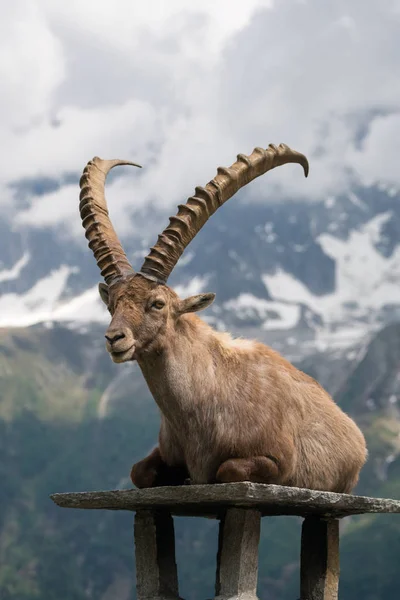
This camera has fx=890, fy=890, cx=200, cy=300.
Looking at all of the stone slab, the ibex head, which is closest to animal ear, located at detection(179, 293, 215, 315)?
the ibex head

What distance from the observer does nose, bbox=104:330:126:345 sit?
9.43 m

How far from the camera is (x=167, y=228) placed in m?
10.5

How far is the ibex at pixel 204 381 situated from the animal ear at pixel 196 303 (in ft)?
0.05

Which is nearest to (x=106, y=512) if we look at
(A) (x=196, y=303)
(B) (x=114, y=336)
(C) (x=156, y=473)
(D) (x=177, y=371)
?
(C) (x=156, y=473)

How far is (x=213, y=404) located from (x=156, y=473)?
1.33 m

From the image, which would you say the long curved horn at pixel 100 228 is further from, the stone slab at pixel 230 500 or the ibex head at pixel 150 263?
the stone slab at pixel 230 500

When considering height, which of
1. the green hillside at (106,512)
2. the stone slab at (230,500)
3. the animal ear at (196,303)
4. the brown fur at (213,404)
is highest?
the green hillside at (106,512)

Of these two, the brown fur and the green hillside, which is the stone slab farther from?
the green hillside

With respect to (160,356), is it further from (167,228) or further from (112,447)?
(112,447)

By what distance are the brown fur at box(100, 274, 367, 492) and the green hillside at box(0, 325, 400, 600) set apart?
119654mm

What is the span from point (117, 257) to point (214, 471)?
2.78 meters

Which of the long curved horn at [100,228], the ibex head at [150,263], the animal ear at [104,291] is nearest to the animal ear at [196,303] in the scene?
the ibex head at [150,263]

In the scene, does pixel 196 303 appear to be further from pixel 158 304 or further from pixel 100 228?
pixel 100 228

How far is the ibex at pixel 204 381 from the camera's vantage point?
396 inches
